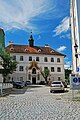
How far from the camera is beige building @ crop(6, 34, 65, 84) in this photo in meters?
79.1

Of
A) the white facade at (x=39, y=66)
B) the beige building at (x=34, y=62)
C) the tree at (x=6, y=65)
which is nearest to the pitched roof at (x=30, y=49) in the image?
the beige building at (x=34, y=62)

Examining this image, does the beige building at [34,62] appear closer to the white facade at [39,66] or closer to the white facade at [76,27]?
the white facade at [39,66]

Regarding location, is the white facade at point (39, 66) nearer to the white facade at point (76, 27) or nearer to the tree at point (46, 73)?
the tree at point (46, 73)

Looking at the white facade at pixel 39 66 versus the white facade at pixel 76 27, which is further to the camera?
the white facade at pixel 39 66

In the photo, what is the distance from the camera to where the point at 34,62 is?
264ft

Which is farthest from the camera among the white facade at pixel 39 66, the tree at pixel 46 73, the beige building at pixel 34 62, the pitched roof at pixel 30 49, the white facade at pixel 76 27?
the pitched roof at pixel 30 49

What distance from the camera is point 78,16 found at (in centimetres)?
2695

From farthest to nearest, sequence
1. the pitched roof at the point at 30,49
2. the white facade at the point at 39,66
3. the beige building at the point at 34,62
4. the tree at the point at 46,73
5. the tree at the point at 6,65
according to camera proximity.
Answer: the pitched roof at the point at 30,49, the beige building at the point at 34,62, the white facade at the point at 39,66, the tree at the point at 46,73, the tree at the point at 6,65

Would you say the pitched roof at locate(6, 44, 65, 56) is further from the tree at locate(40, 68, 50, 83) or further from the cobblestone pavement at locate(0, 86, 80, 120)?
the cobblestone pavement at locate(0, 86, 80, 120)

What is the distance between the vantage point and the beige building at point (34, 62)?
260 ft

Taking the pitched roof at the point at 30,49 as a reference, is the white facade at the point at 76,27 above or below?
below

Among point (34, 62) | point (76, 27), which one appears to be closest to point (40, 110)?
point (76, 27)

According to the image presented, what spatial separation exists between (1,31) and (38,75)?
44.4 metres

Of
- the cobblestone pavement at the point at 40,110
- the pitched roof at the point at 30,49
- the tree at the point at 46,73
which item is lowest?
the cobblestone pavement at the point at 40,110
